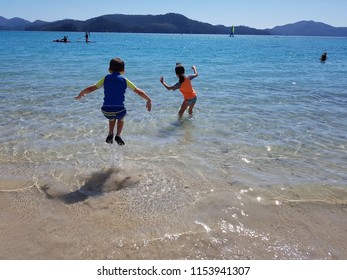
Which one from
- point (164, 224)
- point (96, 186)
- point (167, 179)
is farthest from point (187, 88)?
point (164, 224)

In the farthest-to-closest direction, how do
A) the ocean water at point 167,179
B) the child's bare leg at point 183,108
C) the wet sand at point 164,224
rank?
1. the child's bare leg at point 183,108
2. the ocean water at point 167,179
3. the wet sand at point 164,224

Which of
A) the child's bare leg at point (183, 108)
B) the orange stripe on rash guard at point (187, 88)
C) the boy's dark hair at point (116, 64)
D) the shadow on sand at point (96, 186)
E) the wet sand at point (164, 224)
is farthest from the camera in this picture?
the child's bare leg at point (183, 108)

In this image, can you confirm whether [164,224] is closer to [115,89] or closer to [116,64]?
[115,89]

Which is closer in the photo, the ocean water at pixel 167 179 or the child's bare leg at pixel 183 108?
the ocean water at pixel 167 179

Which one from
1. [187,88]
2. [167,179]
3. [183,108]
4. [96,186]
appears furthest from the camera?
[183,108]

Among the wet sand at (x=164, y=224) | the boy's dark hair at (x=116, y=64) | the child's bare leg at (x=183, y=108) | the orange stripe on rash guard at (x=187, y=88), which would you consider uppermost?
the boy's dark hair at (x=116, y=64)

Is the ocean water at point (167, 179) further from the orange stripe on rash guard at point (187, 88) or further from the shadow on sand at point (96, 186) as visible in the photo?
the orange stripe on rash guard at point (187, 88)

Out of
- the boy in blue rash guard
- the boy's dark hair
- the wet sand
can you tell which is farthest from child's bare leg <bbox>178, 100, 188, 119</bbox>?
the wet sand

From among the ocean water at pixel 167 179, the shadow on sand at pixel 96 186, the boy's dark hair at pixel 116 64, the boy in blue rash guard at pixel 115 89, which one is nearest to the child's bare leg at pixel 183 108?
the ocean water at pixel 167 179

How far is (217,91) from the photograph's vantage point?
13062 millimetres

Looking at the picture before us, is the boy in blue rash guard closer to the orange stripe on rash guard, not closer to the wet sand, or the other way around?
the wet sand

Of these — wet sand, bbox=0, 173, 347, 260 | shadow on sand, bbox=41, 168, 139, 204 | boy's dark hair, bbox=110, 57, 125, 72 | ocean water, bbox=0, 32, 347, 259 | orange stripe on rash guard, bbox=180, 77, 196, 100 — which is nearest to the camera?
wet sand, bbox=0, 173, 347, 260

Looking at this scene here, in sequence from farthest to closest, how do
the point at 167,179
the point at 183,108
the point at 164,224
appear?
1. the point at 183,108
2. the point at 167,179
3. the point at 164,224
